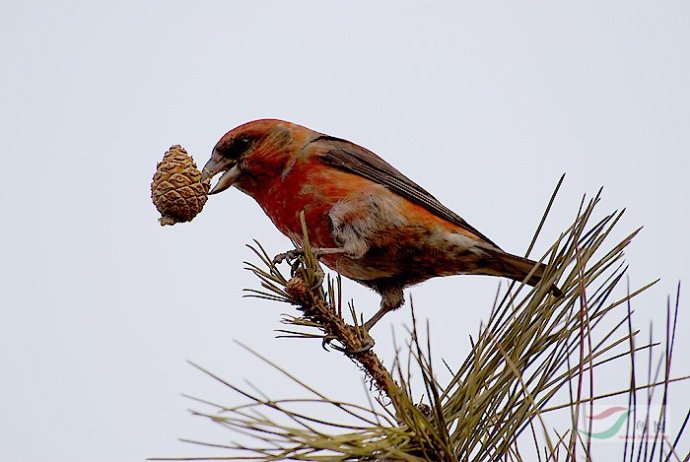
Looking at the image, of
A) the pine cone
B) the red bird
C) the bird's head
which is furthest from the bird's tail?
the pine cone

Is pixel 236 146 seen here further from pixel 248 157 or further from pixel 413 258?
pixel 413 258

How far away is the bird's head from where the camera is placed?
329 centimetres

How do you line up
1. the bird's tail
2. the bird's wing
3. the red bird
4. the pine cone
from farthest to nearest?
the bird's wing
the bird's tail
the red bird
the pine cone

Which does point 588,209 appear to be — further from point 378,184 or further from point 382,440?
point 378,184

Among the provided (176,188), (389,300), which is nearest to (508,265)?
(389,300)

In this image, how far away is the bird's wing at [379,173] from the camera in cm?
339

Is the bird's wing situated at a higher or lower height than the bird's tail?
higher

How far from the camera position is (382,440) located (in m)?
1.67

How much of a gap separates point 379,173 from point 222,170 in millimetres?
726

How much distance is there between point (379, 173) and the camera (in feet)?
11.6

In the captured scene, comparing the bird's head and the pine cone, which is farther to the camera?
the bird's head

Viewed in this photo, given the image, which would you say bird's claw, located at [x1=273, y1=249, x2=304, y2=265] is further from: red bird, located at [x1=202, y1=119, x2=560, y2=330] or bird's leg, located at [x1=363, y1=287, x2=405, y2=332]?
bird's leg, located at [x1=363, y1=287, x2=405, y2=332]

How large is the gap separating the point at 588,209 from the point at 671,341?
1.34 ft

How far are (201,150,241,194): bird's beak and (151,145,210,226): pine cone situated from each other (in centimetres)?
83
